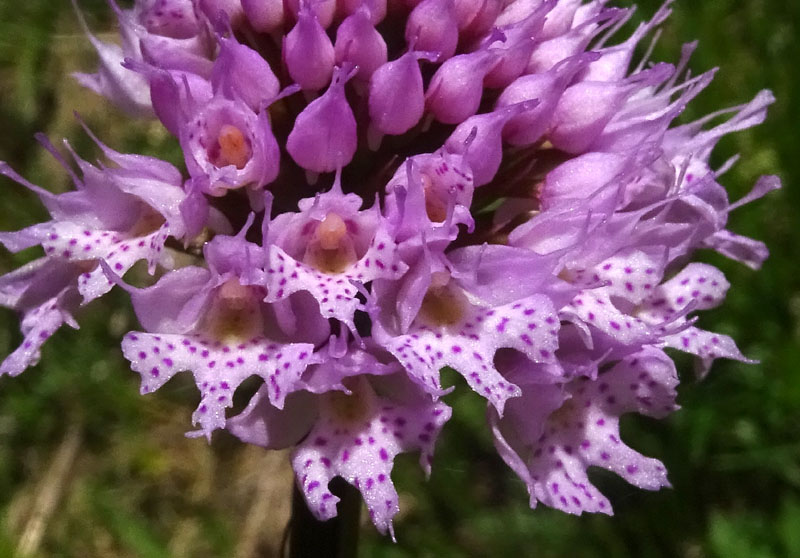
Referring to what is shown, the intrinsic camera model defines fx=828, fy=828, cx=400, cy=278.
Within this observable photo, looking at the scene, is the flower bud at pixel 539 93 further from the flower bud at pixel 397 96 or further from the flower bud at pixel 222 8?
the flower bud at pixel 222 8

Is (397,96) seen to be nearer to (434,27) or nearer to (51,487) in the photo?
(434,27)

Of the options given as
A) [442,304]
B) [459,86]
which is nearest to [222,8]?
[459,86]

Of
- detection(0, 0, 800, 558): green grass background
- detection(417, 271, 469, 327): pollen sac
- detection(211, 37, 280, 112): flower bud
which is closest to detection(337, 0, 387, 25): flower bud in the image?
detection(211, 37, 280, 112): flower bud

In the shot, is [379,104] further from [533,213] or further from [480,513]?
[480,513]

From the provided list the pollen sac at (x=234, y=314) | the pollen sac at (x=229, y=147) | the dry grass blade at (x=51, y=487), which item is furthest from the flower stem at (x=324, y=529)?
the dry grass blade at (x=51, y=487)

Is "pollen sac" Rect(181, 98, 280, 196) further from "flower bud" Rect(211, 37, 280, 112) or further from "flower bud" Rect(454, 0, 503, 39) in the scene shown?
"flower bud" Rect(454, 0, 503, 39)

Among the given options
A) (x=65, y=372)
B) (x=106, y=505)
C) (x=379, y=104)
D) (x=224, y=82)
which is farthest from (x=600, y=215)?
(x=65, y=372)

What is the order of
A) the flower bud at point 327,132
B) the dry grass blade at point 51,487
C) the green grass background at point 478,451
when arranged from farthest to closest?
the dry grass blade at point 51,487
the green grass background at point 478,451
the flower bud at point 327,132
